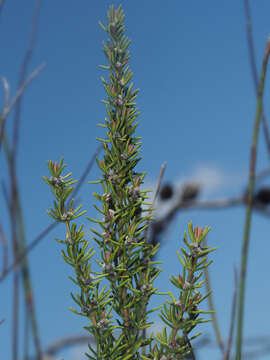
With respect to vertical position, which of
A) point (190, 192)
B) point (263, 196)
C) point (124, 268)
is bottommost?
point (124, 268)

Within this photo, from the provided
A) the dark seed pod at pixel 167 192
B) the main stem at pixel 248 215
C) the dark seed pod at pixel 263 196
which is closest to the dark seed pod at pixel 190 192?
the dark seed pod at pixel 167 192

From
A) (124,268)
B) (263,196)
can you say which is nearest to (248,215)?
→ (124,268)

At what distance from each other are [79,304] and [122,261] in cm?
9

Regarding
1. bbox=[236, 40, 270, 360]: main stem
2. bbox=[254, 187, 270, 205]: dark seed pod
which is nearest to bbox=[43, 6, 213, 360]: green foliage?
bbox=[236, 40, 270, 360]: main stem

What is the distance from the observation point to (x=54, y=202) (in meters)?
0.70

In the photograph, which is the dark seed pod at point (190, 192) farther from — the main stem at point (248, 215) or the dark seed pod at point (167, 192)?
the main stem at point (248, 215)

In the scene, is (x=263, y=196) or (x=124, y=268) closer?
(x=124, y=268)

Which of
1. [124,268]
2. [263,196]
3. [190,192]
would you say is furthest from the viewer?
[190,192]

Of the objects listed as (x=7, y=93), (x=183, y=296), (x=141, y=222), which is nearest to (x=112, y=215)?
(x=141, y=222)

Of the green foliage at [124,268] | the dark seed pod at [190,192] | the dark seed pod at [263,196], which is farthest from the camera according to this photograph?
the dark seed pod at [190,192]

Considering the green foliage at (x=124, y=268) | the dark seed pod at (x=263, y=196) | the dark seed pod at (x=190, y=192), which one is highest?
the dark seed pod at (x=190, y=192)

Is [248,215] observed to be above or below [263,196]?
below

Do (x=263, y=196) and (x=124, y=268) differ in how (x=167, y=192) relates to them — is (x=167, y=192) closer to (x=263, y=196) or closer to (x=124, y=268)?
(x=263, y=196)

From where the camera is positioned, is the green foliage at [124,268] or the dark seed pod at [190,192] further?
the dark seed pod at [190,192]
